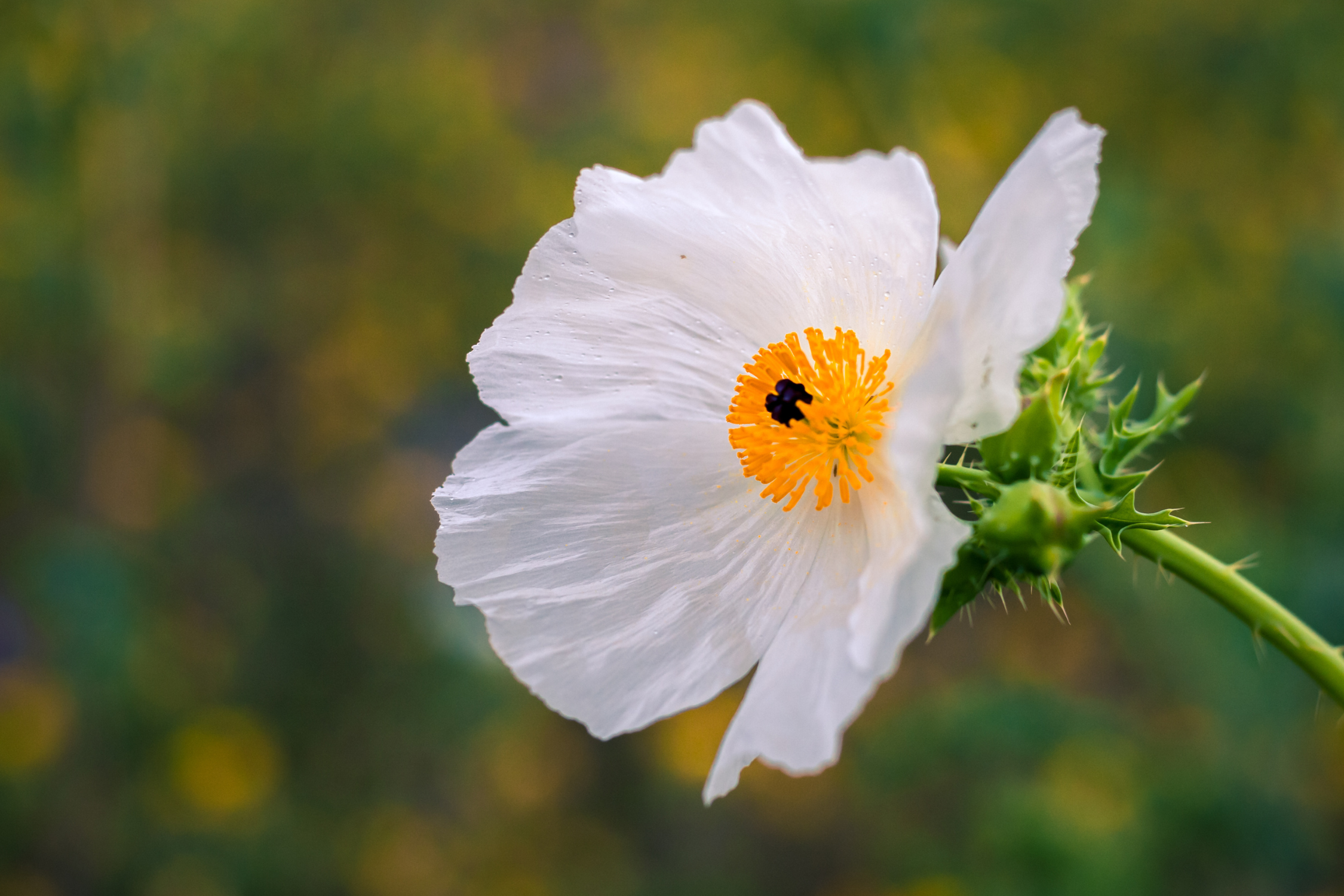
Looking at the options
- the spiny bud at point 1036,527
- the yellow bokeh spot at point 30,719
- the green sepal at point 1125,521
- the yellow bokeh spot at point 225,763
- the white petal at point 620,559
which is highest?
the spiny bud at point 1036,527

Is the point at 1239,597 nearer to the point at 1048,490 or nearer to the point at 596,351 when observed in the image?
the point at 1048,490

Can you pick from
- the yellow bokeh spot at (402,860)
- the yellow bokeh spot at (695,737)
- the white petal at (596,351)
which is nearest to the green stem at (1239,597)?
the white petal at (596,351)

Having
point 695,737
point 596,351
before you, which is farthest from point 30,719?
point 596,351

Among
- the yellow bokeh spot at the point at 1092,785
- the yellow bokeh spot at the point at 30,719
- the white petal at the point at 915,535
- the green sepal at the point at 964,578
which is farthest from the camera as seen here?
the yellow bokeh spot at the point at 30,719

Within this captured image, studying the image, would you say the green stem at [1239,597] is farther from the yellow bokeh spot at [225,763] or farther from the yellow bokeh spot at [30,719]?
the yellow bokeh spot at [30,719]

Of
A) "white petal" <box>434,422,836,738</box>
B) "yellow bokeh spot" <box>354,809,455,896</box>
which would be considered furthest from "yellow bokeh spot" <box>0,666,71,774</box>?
"white petal" <box>434,422,836,738</box>

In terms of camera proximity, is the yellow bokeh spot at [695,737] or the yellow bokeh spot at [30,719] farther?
the yellow bokeh spot at [695,737]

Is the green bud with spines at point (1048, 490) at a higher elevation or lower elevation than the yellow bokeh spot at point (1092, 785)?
higher
